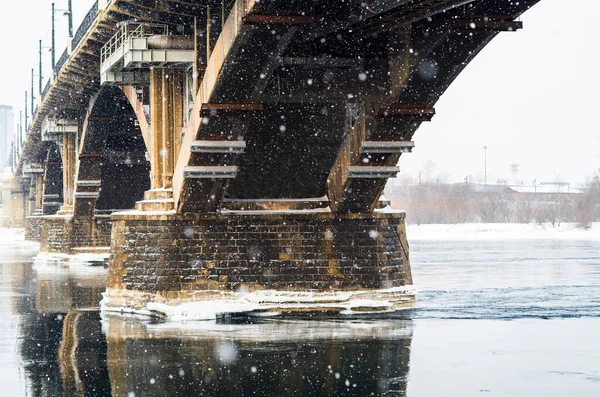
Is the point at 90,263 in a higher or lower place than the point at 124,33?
lower

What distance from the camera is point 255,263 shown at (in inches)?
877

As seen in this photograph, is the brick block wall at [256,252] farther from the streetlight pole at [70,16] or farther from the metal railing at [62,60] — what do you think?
the streetlight pole at [70,16]

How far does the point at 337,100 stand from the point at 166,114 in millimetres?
4523

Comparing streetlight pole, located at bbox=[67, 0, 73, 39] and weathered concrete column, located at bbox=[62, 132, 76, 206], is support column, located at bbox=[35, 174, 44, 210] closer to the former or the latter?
streetlight pole, located at bbox=[67, 0, 73, 39]

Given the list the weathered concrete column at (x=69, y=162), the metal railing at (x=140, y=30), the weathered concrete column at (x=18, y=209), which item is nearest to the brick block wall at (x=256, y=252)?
the metal railing at (x=140, y=30)

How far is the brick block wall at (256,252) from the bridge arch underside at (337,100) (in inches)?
20.6

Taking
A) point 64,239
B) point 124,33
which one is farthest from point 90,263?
point 124,33

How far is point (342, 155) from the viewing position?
22922 mm

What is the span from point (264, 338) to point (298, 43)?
17.9 ft

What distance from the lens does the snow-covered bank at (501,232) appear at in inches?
3669

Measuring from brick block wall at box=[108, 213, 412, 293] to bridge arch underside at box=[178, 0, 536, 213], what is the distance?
52cm

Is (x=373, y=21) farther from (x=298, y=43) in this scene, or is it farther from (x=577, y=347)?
(x=577, y=347)

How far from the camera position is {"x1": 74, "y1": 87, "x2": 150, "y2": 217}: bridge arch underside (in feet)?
133

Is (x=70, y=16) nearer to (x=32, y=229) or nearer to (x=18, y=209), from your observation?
(x=32, y=229)
